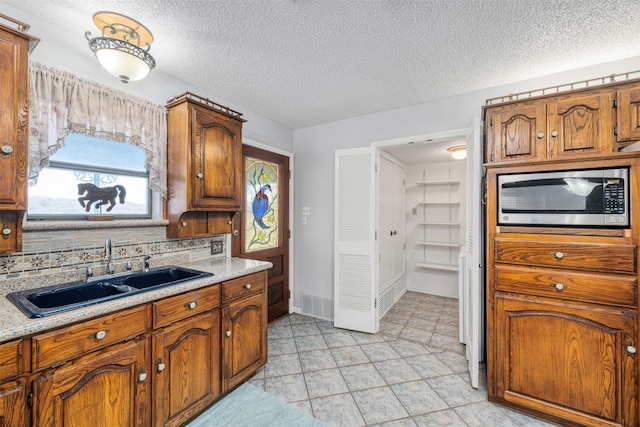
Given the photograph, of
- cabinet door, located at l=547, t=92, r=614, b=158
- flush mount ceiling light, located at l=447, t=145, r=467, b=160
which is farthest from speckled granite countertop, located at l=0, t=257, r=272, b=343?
flush mount ceiling light, located at l=447, t=145, r=467, b=160

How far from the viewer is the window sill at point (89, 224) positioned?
155 cm

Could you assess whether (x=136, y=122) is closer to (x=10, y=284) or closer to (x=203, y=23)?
(x=203, y=23)

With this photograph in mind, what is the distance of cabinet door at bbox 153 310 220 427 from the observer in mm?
1525

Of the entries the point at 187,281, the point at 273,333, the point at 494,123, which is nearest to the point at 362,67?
the point at 494,123

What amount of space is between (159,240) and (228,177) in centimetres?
75

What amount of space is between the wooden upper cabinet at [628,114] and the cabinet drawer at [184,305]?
8.94ft

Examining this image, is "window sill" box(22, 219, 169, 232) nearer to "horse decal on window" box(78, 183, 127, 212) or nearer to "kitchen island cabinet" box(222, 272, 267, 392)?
"horse decal on window" box(78, 183, 127, 212)

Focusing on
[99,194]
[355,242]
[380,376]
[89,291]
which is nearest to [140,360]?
[89,291]

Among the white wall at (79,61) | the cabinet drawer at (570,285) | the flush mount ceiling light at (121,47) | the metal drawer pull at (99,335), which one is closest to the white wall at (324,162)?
the white wall at (79,61)

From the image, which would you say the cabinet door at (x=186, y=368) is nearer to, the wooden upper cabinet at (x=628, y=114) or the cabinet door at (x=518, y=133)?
the cabinet door at (x=518, y=133)

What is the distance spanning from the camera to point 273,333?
3018 mm

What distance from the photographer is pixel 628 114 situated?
5.21ft

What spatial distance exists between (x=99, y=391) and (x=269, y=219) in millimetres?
2218

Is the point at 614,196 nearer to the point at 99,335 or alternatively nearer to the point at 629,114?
the point at 629,114
